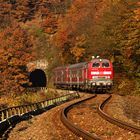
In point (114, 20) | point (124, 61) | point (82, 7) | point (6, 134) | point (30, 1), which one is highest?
point (30, 1)

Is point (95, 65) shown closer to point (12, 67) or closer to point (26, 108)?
point (26, 108)

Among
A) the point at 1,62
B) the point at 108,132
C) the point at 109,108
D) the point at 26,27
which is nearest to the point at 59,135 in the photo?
the point at 108,132

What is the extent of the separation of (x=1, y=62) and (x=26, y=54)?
8230mm

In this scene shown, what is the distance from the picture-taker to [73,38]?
253ft

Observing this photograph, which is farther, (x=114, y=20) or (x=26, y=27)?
(x=26, y=27)

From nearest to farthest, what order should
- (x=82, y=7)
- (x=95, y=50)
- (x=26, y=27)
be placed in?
(x=95, y=50) → (x=82, y=7) → (x=26, y=27)

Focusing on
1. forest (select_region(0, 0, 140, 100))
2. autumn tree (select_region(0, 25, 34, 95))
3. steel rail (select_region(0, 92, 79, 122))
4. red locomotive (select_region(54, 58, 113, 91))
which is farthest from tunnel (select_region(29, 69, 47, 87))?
steel rail (select_region(0, 92, 79, 122))

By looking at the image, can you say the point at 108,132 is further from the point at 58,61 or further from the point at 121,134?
the point at 58,61

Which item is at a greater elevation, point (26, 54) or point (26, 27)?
point (26, 27)

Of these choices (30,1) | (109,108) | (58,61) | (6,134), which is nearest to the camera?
(6,134)

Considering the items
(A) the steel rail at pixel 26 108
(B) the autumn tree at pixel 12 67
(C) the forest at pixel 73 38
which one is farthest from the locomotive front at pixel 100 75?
(B) the autumn tree at pixel 12 67

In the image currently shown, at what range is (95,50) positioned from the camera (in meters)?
56.5

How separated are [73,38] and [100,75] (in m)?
37.7

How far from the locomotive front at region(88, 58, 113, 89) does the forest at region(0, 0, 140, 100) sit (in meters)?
2.06
